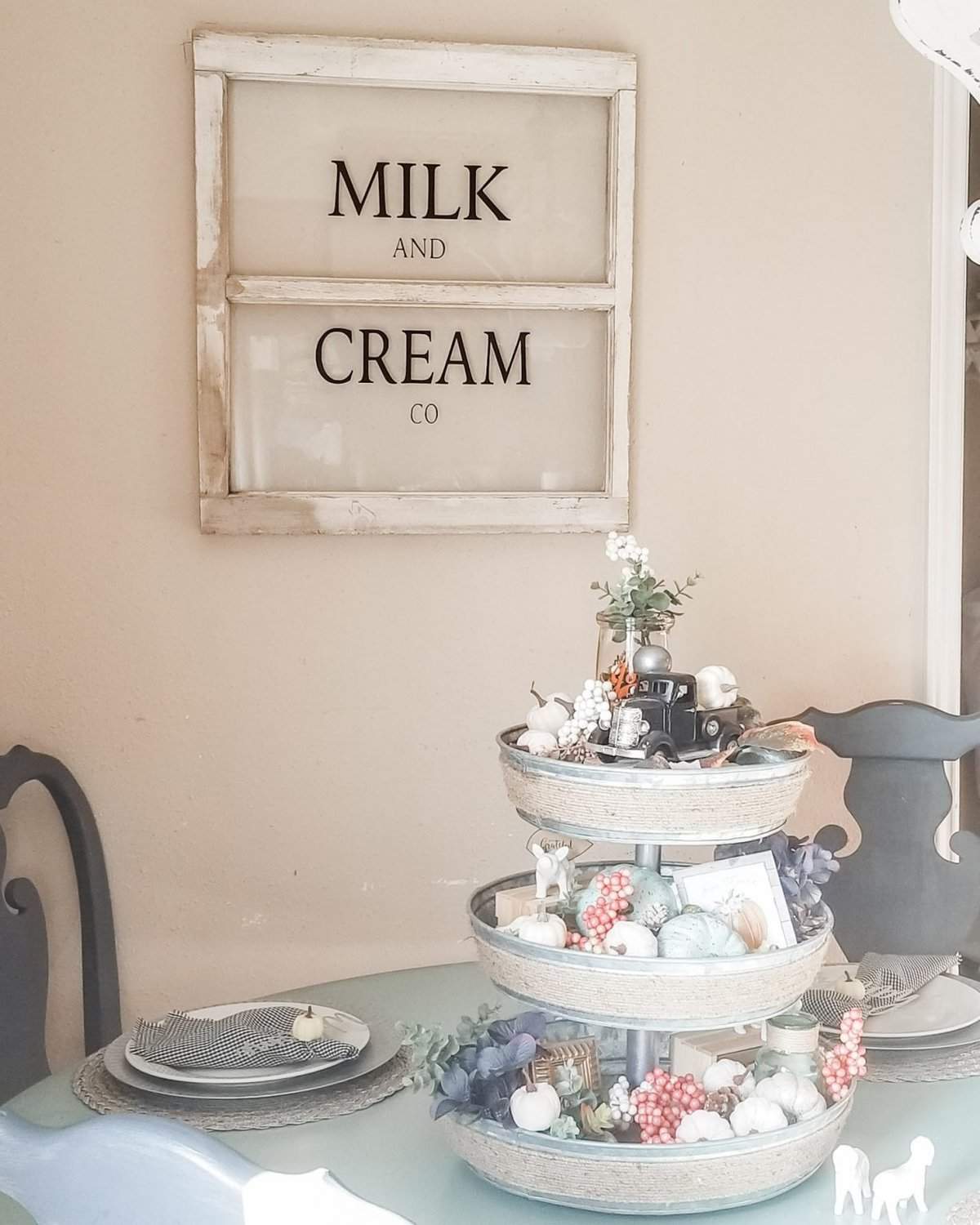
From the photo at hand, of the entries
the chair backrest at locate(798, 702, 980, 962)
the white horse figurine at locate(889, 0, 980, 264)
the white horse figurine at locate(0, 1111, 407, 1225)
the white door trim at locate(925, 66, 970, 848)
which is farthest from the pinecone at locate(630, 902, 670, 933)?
the white door trim at locate(925, 66, 970, 848)

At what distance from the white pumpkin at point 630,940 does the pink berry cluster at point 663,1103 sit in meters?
0.11

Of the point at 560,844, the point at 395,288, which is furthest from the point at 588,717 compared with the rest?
the point at 395,288

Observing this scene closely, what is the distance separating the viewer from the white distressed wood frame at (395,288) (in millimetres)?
1814

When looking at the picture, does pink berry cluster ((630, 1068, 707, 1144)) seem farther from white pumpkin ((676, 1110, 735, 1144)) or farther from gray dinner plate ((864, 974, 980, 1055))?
gray dinner plate ((864, 974, 980, 1055))

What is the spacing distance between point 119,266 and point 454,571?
62cm

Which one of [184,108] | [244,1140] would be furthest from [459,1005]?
[184,108]

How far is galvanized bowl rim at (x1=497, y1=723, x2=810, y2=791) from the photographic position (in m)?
1.02

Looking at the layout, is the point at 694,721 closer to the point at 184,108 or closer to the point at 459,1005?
the point at 459,1005

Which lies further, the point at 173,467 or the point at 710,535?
the point at 710,535

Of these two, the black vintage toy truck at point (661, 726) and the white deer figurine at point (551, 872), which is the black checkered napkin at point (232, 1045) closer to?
the white deer figurine at point (551, 872)

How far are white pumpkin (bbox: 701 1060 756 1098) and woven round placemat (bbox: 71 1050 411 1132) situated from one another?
321 millimetres

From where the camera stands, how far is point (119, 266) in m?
1.83

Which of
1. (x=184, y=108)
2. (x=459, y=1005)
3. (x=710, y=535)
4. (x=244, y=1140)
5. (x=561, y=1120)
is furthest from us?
(x=710, y=535)

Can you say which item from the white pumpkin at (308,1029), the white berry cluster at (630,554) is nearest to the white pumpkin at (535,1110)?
the white pumpkin at (308,1029)
